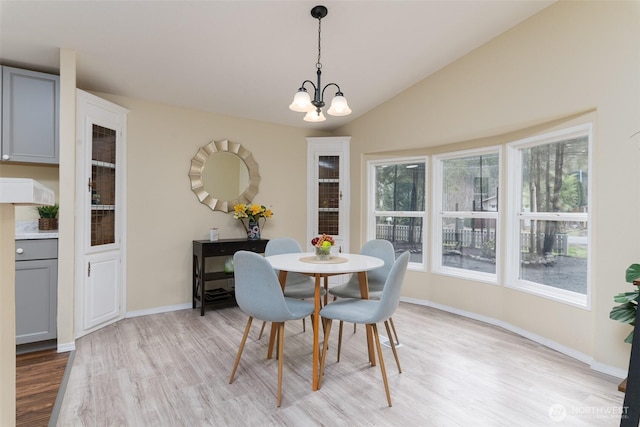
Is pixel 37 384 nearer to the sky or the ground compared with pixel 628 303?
nearer to the ground

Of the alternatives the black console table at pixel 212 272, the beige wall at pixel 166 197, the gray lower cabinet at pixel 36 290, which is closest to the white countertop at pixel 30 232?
the gray lower cabinet at pixel 36 290

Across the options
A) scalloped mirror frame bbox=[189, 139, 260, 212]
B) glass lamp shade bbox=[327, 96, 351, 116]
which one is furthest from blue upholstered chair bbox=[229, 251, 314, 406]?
scalloped mirror frame bbox=[189, 139, 260, 212]

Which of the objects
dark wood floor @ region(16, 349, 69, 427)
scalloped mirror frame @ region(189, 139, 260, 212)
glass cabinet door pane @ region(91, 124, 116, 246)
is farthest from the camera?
scalloped mirror frame @ region(189, 139, 260, 212)

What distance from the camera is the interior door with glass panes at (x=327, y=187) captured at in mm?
4824

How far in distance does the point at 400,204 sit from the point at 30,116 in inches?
155

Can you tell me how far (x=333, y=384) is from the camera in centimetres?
229

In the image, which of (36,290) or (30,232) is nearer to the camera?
(36,290)

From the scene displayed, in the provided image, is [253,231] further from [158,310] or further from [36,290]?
[36,290]

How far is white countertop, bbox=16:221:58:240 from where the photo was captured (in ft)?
Answer: 8.80

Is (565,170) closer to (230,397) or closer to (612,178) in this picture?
(612,178)

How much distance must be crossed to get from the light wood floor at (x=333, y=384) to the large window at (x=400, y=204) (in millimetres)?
1435

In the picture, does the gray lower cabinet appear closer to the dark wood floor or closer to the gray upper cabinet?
the dark wood floor

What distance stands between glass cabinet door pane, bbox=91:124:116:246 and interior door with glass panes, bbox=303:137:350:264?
244 cm

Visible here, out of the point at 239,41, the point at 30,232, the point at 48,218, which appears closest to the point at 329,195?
the point at 239,41
